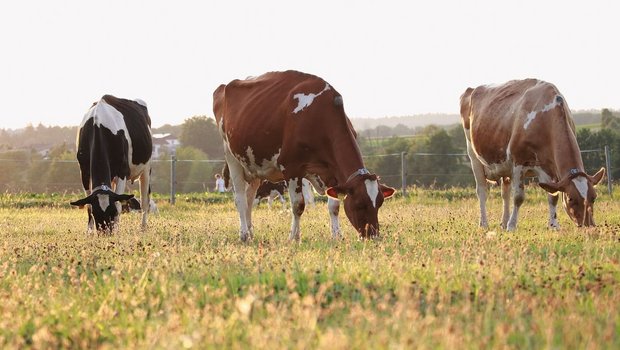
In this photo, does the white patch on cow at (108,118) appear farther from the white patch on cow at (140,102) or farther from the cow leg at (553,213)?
the cow leg at (553,213)

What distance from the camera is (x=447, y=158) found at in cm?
7000

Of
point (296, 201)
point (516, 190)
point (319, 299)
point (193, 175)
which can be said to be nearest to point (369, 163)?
point (193, 175)

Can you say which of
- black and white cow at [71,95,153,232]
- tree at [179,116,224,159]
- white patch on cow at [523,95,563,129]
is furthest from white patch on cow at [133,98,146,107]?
tree at [179,116,224,159]

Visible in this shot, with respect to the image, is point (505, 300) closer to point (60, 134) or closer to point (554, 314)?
point (554, 314)

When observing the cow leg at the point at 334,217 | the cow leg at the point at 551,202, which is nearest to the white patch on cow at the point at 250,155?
the cow leg at the point at 334,217

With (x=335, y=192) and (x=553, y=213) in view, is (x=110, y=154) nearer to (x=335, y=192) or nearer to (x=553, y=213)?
(x=335, y=192)

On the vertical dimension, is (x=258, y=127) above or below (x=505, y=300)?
above

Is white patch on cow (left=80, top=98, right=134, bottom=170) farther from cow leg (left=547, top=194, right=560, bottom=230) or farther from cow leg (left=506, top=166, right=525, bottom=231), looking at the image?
cow leg (left=547, top=194, right=560, bottom=230)

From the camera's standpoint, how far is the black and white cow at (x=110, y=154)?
12656 millimetres

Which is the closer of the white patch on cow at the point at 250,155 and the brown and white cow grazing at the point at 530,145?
the brown and white cow grazing at the point at 530,145

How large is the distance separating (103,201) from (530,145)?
644cm

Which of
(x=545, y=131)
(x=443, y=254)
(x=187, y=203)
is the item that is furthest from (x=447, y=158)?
(x=443, y=254)

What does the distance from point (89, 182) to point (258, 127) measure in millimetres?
3766

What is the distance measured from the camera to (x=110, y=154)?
45.7 feet
